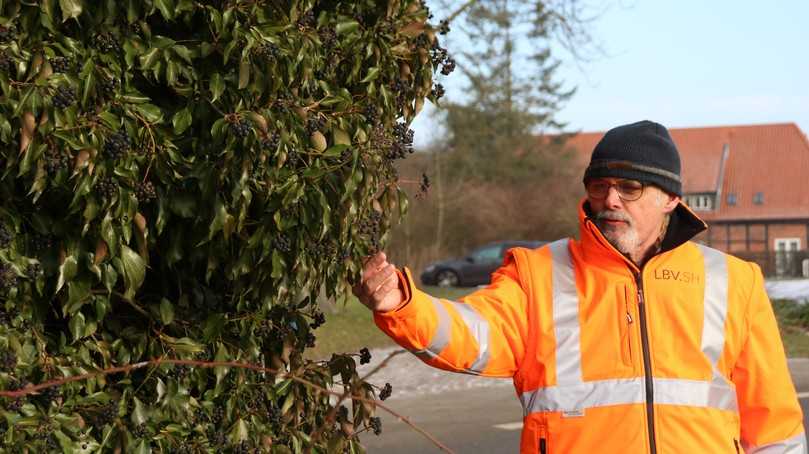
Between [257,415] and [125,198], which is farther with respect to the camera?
[257,415]

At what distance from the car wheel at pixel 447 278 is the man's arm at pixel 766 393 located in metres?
32.1

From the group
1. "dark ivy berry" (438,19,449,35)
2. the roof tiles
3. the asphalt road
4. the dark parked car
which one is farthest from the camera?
the roof tiles

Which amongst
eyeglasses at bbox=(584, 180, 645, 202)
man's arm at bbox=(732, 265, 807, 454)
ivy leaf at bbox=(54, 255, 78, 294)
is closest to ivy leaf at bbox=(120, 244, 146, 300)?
ivy leaf at bbox=(54, 255, 78, 294)

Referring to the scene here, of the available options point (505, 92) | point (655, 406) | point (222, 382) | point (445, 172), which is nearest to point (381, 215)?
point (222, 382)

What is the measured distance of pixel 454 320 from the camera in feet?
10.1

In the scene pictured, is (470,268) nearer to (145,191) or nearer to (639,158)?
(639,158)

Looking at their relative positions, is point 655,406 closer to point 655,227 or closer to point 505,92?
point 655,227

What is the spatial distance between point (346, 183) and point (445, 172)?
45.8m

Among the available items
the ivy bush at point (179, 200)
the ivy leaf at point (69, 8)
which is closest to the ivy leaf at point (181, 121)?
the ivy bush at point (179, 200)

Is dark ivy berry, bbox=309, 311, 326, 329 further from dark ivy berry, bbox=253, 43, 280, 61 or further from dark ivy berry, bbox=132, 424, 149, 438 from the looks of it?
dark ivy berry, bbox=253, 43, 280, 61

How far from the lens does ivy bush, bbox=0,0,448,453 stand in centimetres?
300

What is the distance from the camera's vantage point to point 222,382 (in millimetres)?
3432

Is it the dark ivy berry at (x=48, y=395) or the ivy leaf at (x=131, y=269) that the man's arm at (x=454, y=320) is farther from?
Result: the dark ivy berry at (x=48, y=395)

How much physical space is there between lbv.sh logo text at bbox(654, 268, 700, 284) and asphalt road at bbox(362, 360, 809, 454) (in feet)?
18.0
